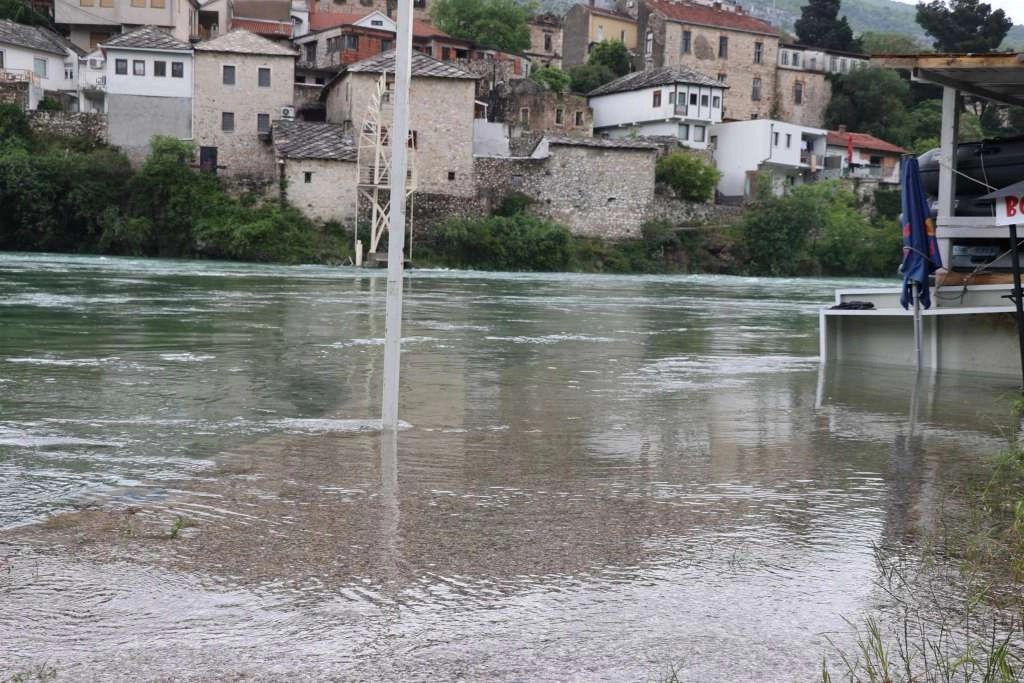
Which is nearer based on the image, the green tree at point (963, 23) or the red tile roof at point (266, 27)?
the red tile roof at point (266, 27)

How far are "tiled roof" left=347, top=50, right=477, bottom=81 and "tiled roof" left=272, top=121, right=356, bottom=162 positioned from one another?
9.80 ft

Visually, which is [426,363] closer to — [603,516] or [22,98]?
[603,516]

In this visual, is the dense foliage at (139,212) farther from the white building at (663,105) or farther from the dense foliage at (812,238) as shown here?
the white building at (663,105)

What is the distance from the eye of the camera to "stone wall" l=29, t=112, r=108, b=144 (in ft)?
182

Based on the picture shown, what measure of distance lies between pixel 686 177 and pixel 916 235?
1984 inches

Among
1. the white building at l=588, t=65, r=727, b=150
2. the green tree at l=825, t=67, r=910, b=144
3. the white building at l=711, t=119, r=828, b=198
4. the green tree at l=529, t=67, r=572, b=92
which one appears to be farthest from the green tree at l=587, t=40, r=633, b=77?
the green tree at l=825, t=67, r=910, b=144

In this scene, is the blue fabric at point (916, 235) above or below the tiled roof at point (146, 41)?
below

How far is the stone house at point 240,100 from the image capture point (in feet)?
184

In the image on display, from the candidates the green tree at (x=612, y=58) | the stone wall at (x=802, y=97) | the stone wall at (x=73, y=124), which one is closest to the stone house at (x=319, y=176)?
the stone wall at (x=73, y=124)

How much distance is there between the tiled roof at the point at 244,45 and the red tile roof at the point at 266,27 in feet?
39.4

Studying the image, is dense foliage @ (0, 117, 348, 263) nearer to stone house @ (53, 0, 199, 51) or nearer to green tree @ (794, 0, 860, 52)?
stone house @ (53, 0, 199, 51)

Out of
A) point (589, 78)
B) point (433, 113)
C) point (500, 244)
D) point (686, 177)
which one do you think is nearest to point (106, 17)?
point (433, 113)

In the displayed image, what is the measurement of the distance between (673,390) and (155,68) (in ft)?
160

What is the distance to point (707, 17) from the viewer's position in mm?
78875
